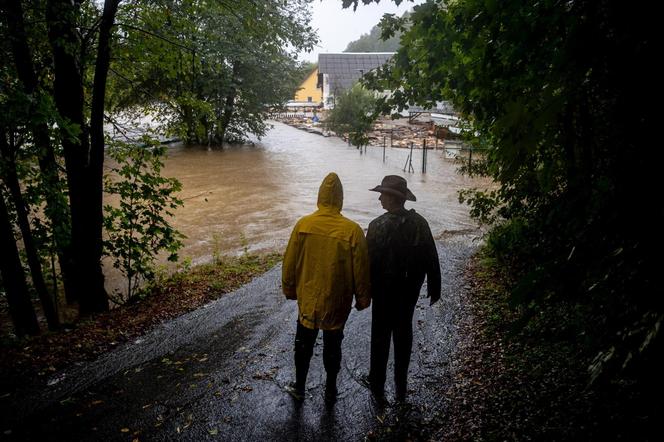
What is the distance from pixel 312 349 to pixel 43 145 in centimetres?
412

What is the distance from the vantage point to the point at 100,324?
6.09m

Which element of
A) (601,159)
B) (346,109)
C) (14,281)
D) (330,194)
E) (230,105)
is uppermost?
(230,105)

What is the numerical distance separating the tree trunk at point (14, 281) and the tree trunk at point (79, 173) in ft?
3.35

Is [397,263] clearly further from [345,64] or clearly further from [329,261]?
[345,64]

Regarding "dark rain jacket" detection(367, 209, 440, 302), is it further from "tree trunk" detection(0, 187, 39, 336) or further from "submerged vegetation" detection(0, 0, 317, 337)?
"tree trunk" detection(0, 187, 39, 336)

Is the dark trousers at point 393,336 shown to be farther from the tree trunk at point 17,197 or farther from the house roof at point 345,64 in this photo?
the house roof at point 345,64

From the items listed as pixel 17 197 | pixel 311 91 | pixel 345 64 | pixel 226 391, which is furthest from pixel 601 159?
pixel 311 91

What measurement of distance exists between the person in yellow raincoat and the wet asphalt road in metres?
0.76

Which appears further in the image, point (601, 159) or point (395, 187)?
point (395, 187)

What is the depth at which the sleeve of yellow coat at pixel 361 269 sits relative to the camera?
11.6 ft

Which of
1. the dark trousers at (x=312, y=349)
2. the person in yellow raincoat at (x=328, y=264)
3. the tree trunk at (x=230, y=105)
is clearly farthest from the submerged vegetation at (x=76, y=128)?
the tree trunk at (x=230, y=105)

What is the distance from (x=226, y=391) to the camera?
4156 millimetres

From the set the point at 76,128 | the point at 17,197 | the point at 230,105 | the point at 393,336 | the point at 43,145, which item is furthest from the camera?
the point at 230,105

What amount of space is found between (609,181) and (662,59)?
1.55ft
